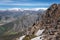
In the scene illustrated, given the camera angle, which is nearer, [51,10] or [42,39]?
[42,39]

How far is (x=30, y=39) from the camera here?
7175 centimetres

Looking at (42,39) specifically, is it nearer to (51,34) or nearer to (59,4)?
(51,34)

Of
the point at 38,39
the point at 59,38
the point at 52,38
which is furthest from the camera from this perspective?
the point at 38,39

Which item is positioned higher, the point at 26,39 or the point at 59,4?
the point at 59,4

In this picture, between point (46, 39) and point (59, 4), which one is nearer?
point (46, 39)

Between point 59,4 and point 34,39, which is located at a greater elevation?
point 59,4

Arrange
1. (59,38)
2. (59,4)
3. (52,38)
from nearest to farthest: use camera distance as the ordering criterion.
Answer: (59,38) → (52,38) → (59,4)

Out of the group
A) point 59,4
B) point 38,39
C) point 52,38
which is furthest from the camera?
point 59,4

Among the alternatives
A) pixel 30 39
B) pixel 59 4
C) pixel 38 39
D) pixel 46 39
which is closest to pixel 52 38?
pixel 46 39

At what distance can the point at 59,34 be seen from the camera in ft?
213

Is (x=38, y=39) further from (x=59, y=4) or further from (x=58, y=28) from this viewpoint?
(x=59, y=4)

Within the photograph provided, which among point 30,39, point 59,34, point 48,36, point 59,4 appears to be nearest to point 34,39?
point 30,39

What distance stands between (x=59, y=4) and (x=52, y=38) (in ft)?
226

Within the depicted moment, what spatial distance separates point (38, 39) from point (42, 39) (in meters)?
1.89
